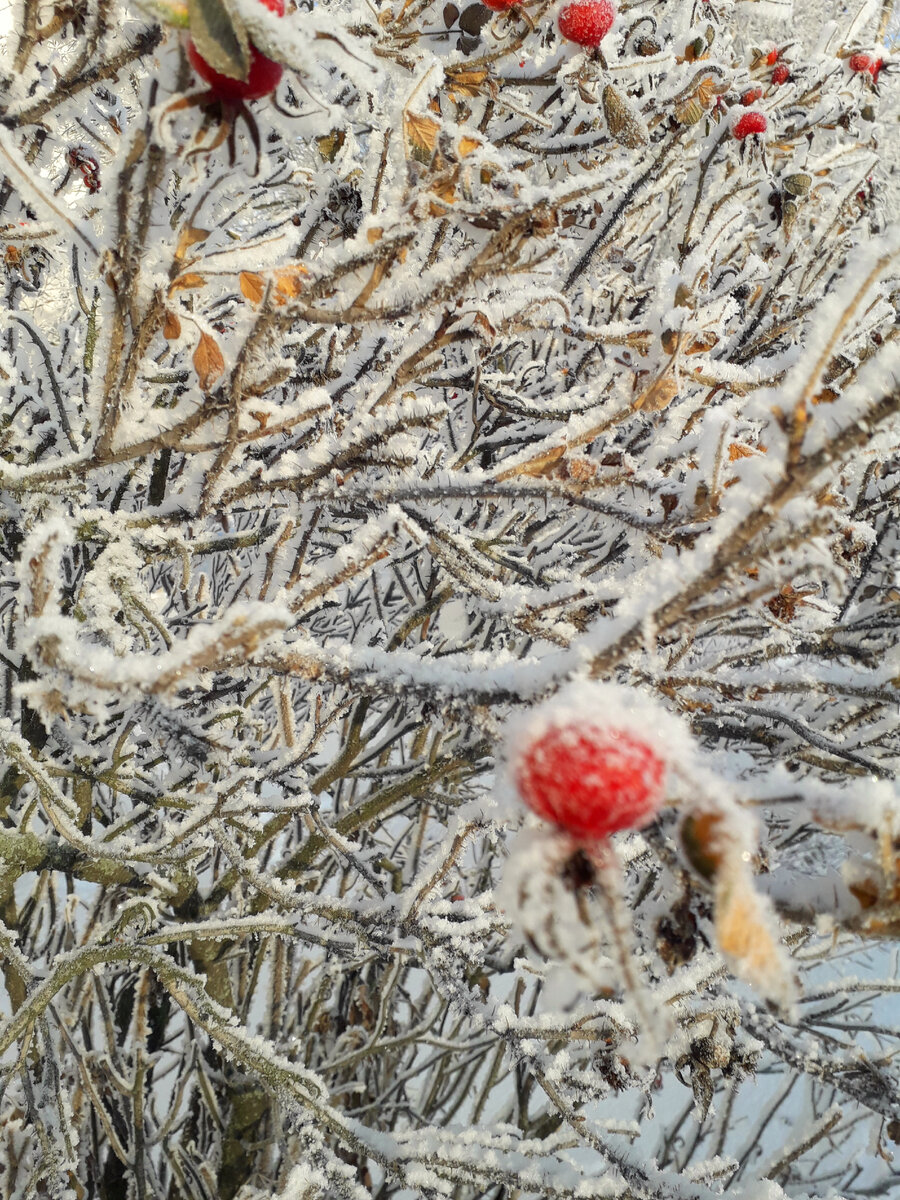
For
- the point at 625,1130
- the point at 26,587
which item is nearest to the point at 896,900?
the point at 26,587

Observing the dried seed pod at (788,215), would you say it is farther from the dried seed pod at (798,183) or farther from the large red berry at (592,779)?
the large red berry at (592,779)

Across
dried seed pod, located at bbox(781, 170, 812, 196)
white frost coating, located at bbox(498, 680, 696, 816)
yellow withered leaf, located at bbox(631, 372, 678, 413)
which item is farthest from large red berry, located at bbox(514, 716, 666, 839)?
dried seed pod, located at bbox(781, 170, 812, 196)

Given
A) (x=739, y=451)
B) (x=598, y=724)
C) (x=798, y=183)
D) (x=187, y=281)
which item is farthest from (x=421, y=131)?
(x=798, y=183)

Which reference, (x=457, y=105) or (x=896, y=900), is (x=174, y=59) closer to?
(x=896, y=900)

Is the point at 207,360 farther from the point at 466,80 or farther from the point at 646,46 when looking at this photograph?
the point at 646,46

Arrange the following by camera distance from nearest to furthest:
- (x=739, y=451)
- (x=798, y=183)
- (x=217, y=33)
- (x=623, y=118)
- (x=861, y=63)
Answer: (x=217, y=33) → (x=739, y=451) → (x=623, y=118) → (x=798, y=183) → (x=861, y=63)

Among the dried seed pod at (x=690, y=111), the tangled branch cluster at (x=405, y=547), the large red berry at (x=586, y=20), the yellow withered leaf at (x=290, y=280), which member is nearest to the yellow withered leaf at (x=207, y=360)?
the tangled branch cluster at (x=405, y=547)
